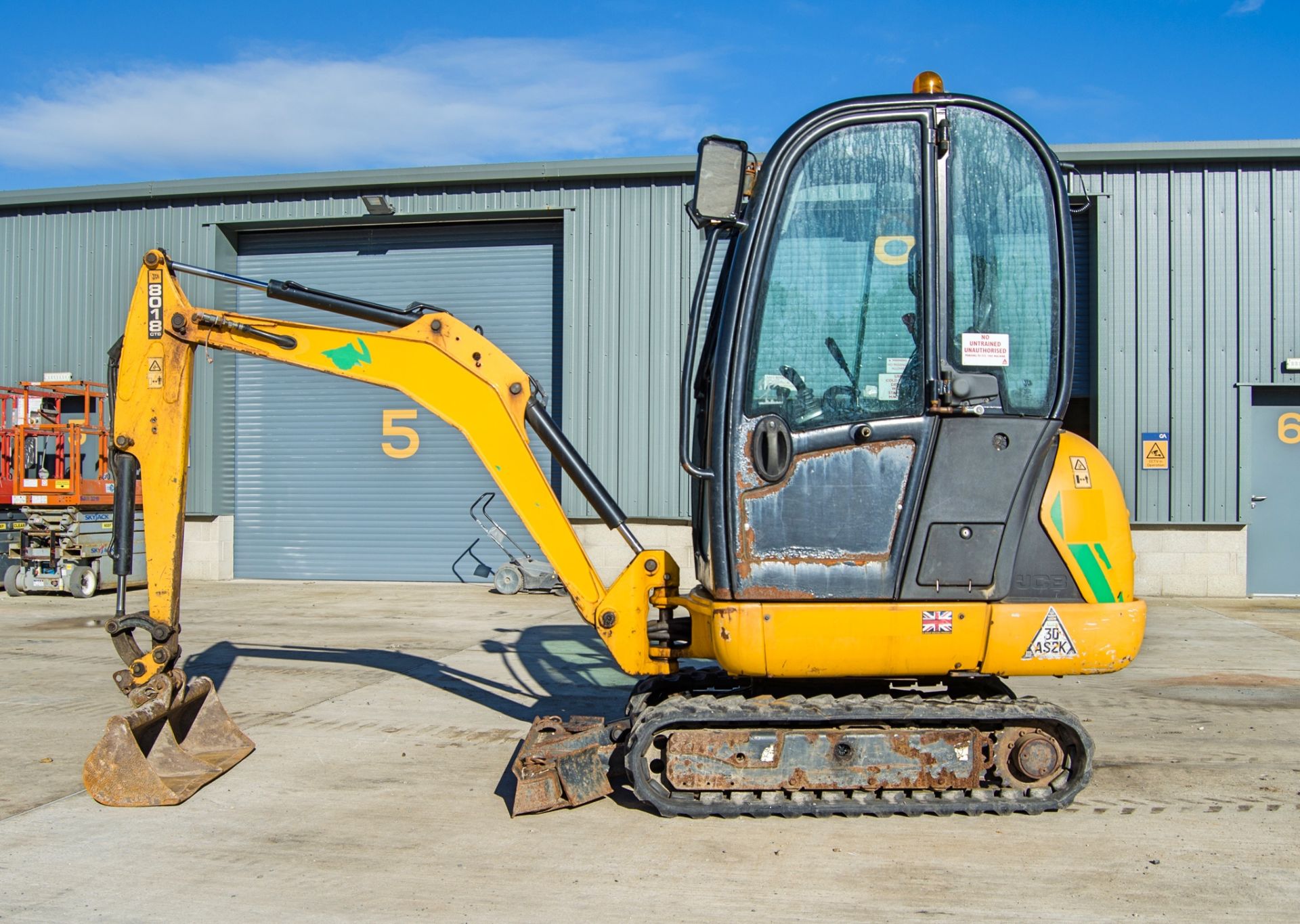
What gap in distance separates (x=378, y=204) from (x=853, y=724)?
45.5 ft

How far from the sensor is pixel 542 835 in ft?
16.2

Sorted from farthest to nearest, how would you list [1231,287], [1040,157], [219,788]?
1. [1231,287]
2. [219,788]
3. [1040,157]

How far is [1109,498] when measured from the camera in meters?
4.97

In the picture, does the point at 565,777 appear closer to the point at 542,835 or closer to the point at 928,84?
the point at 542,835

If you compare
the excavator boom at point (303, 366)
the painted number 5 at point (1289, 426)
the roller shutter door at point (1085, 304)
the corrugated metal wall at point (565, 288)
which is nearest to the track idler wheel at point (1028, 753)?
the excavator boom at point (303, 366)

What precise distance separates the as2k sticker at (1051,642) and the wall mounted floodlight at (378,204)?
46.1 ft

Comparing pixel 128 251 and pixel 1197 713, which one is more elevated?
pixel 128 251

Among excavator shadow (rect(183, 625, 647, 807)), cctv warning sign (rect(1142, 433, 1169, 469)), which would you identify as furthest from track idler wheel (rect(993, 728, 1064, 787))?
cctv warning sign (rect(1142, 433, 1169, 469))

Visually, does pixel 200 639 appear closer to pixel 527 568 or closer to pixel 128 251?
pixel 527 568

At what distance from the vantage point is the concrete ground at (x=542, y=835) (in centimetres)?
414

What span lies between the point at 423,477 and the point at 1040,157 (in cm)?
1373

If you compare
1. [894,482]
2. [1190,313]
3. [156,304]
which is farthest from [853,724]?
[1190,313]

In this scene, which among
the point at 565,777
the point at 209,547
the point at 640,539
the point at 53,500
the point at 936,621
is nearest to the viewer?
the point at 936,621

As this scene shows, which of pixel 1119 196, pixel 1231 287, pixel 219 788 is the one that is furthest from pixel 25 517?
pixel 1231 287
